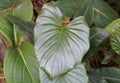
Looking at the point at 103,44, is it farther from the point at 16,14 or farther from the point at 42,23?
the point at 16,14

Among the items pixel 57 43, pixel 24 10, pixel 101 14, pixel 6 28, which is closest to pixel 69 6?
pixel 101 14

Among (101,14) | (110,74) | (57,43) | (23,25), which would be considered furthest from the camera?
(101,14)

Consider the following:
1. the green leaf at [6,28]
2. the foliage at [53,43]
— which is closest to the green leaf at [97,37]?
the foliage at [53,43]

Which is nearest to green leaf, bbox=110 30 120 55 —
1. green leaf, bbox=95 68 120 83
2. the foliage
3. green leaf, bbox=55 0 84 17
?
the foliage

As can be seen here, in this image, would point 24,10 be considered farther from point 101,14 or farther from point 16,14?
point 101,14

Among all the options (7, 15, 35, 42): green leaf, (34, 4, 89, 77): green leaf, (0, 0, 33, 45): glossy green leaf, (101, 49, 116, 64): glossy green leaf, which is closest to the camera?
(34, 4, 89, 77): green leaf

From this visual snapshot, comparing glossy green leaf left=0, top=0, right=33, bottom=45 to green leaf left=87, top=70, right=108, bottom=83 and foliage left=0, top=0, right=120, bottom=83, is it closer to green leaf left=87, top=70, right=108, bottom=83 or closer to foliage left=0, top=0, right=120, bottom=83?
foliage left=0, top=0, right=120, bottom=83

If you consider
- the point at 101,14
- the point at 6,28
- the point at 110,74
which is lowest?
the point at 110,74

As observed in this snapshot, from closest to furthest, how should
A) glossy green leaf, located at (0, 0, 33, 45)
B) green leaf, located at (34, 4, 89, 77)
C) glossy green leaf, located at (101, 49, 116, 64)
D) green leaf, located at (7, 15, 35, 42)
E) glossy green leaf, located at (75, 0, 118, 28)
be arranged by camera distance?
green leaf, located at (34, 4, 89, 77), green leaf, located at (7, 15, 35, 42), glossy green leaf, located at (0, 0, 33, 45), glossy green leaf, located at (101, 49, 116, 64), glossy green leaf, located at (75, 0, 118, 28)
